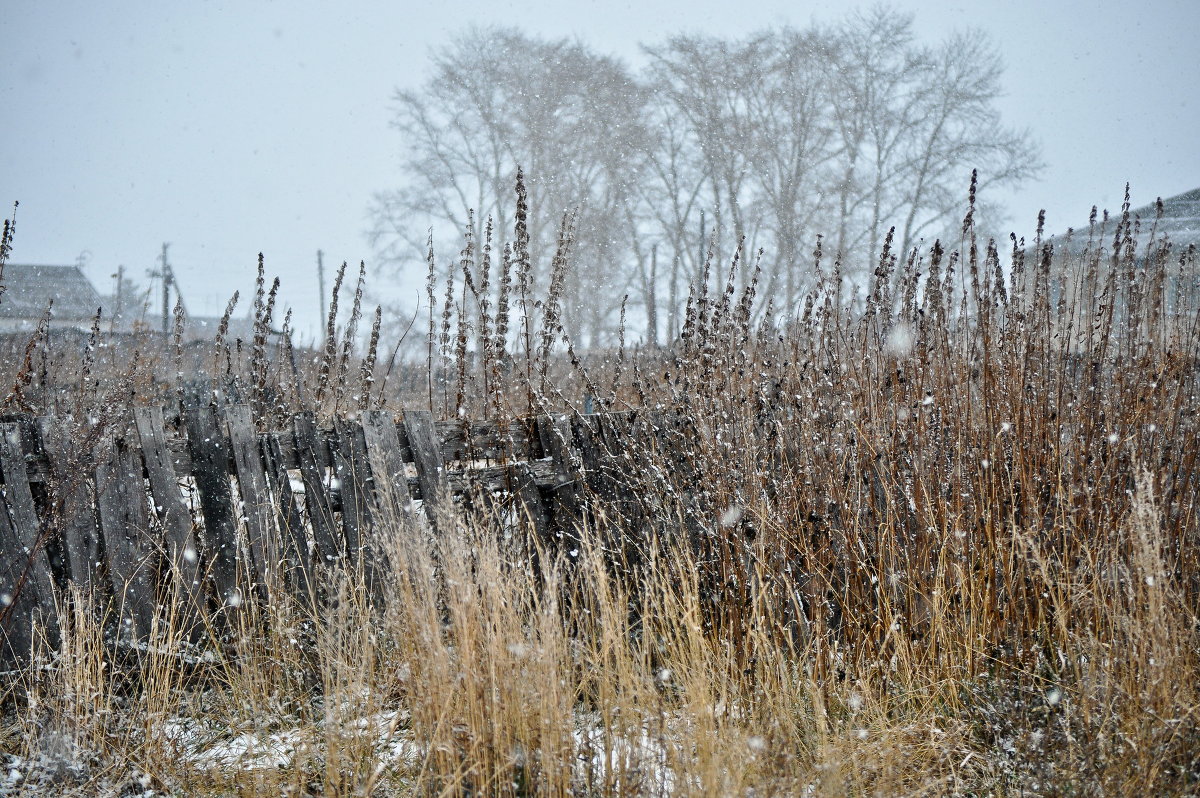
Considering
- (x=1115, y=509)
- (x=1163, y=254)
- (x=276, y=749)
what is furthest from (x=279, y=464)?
(x=1163, y=254)

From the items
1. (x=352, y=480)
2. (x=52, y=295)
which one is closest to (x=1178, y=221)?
(x=352, y=480)

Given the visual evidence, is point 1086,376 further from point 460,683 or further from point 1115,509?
point 460,683

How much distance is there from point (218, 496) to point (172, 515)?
0.18 m

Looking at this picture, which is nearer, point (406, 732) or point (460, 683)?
point (460, 683)

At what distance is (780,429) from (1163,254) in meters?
2.24

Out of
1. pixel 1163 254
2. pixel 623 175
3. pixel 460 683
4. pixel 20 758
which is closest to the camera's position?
pixel 460 683

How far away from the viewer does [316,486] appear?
3.33 m

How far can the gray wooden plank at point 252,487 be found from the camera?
10.4ft

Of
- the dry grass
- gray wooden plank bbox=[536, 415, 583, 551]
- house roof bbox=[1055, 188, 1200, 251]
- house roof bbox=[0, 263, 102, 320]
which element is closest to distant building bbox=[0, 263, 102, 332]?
house roof bbox=[0, 263, 102, 320]

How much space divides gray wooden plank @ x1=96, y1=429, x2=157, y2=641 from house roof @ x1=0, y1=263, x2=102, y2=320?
3913cm

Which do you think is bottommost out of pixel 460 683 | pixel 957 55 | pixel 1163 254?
pixel 460 683

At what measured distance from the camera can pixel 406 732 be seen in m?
2.69

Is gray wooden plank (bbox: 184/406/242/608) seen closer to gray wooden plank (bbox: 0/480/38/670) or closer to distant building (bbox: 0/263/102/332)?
gray wooden plank (bbox: 0/480/38/670)

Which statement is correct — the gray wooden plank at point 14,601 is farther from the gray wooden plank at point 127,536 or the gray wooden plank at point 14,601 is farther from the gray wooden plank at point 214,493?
the gray wooden plank at point 214,493
